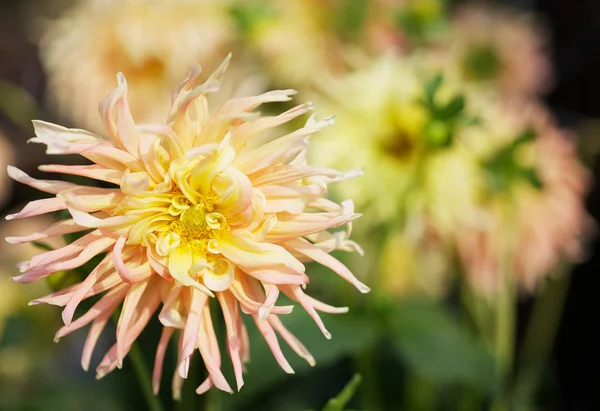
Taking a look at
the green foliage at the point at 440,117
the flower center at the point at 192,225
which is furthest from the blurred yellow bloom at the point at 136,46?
the flower center at the point at 192,225

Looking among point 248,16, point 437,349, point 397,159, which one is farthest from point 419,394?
point 248,16

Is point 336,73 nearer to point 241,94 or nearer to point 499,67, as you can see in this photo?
point 499,67

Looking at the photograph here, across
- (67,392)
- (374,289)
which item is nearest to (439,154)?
(374,289)

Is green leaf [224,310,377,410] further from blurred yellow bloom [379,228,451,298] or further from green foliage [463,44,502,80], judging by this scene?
green foliage [463,44,502,80]

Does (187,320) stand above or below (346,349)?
above

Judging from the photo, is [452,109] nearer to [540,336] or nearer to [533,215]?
[533,215]

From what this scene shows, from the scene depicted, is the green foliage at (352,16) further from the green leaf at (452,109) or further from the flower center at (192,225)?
the flower center at (192,225)

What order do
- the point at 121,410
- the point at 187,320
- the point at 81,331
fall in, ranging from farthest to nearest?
the point at 81,331 → the point at 121,410 → the point at 187,320
